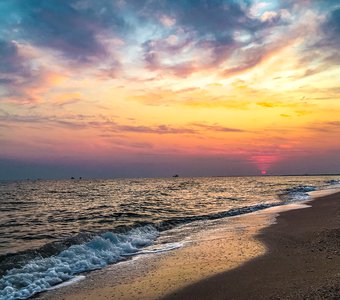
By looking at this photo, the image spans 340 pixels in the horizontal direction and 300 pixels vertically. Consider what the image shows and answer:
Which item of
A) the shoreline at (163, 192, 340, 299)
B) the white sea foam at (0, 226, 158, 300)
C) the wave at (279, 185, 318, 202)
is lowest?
the white sea foam at (0, 226, 158, 300)

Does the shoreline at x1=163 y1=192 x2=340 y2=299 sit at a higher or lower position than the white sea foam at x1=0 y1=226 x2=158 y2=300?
higher

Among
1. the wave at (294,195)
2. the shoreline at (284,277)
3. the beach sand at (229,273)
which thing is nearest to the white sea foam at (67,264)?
the beach sand at (229,273)

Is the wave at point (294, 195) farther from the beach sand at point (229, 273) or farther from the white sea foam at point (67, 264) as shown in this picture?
the white sea foam at point (67, 264)

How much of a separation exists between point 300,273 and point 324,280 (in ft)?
3.29

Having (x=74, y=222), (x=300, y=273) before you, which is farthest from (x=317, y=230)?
(x=74, y=222)

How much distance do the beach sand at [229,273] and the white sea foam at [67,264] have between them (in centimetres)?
76

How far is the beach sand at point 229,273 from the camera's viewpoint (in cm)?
776

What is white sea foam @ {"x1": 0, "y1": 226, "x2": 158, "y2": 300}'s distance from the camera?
30.5ft

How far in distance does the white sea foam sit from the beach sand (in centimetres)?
76

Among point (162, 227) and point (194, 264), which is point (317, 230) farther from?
point (162, 227)

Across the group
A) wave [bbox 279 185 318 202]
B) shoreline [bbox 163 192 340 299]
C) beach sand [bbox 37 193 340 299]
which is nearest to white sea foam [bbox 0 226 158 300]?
beach sand [bbox 37 193 340 299]

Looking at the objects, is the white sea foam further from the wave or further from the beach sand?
the wave

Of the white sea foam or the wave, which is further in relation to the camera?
the wave

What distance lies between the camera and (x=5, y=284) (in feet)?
31.0
